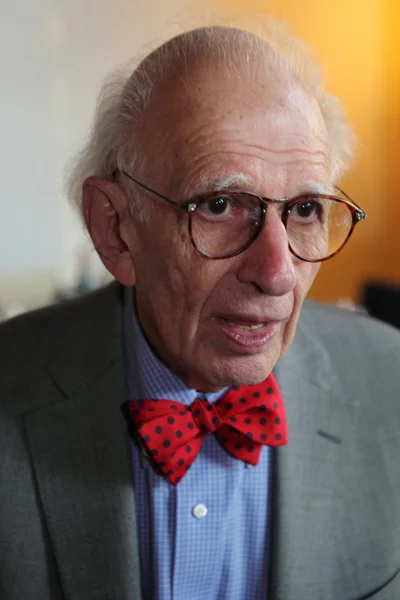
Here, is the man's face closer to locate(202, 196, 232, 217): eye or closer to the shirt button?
locate(202, 196, 232, 217): eye

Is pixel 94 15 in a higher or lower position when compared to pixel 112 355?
higher

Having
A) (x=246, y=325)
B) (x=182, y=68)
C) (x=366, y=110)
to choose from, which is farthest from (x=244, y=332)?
(x=366, y=110)

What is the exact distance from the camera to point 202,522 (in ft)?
3.35

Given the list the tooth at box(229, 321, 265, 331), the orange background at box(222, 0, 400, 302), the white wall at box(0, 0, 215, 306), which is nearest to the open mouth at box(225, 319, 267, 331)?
the tooth at box(229, 321, 265, 331)

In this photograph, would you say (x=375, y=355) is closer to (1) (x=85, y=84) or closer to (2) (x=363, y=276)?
(1) (x=85, y=84)

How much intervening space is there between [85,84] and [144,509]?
8.46ft

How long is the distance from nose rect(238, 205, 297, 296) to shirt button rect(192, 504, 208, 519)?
0.38 meters

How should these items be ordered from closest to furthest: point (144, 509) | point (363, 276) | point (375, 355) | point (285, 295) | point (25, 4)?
point (285, 295), point (144, 509), point (375, 355), point (25, 4), point (363, 276)

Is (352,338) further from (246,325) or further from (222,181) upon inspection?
(222,181)

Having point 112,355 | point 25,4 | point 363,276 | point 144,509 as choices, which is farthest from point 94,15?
point 144,509

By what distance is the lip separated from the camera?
0.92 metres

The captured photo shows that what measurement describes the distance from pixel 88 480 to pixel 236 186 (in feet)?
1.65

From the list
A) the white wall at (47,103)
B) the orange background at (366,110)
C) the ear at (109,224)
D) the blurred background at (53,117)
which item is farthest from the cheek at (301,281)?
the orange background at (366,110)

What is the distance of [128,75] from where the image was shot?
111 centimetres
